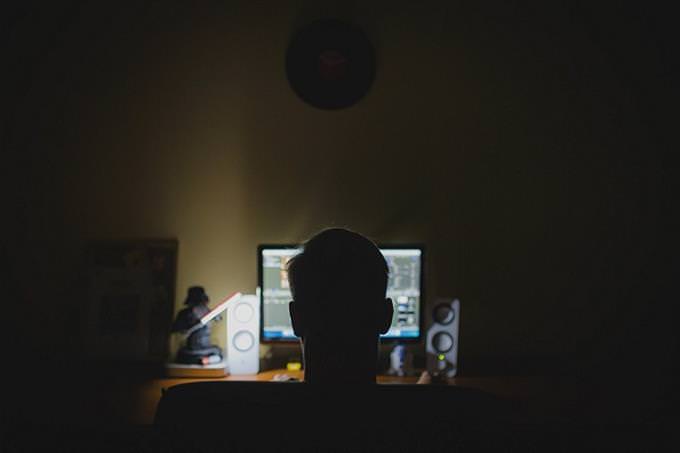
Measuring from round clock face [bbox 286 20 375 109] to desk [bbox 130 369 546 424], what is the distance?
3.41 feet

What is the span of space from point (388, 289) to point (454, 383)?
406mm

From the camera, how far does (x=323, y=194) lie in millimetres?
2191

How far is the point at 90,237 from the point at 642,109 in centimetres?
223

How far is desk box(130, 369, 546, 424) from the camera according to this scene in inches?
71.1

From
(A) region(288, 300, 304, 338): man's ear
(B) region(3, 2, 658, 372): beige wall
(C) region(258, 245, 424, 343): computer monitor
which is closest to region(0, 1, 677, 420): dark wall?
(B) region(3, 2, 658, 372): beige wall

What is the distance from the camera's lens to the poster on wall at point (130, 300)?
2.10 meters

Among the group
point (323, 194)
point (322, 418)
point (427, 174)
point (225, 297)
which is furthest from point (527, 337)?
point (322, 418)

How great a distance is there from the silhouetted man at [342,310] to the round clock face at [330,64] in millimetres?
1074

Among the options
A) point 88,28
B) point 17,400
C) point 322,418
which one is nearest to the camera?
point 322,418

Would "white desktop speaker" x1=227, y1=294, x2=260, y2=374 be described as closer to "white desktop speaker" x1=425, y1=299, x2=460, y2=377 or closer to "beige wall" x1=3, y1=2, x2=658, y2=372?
"beige wall" x1=3, y1=2, x2=658, y2=372

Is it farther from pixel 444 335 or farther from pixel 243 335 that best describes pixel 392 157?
pixel 243 335

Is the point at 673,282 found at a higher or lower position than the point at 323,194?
lower

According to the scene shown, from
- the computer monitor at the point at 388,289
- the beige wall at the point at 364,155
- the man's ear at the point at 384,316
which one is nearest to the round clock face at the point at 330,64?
the beige wall at the point at 364,155

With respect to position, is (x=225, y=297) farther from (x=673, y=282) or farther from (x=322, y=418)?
(x=673, y=282)
